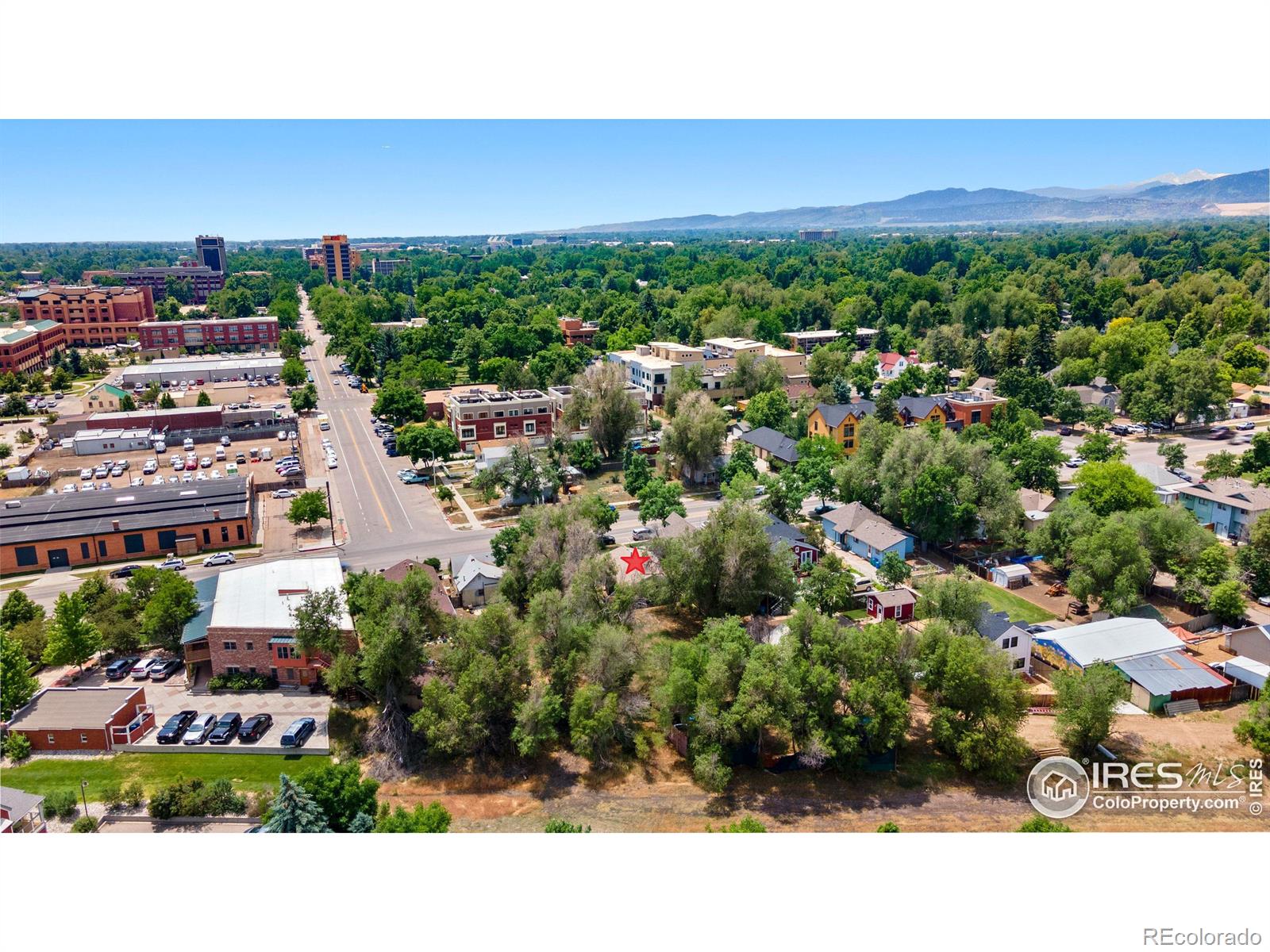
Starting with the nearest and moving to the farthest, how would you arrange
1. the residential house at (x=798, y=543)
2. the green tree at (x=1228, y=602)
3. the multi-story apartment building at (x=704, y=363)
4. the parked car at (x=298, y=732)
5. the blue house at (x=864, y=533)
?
1. the parked car at (x=298, y=732)
2. the green tree at (x=1228, y=602)
3. the residential house at (x=798, y=543)
4. the blue house at (x=864, y=533)
5. the multi-story apartment building at (x=704, y=363)

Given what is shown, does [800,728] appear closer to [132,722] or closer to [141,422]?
[132,722]

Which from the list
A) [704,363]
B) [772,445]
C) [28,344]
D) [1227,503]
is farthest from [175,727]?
[28,344]

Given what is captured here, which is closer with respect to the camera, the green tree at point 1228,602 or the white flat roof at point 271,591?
the white flat roof at point 271,591

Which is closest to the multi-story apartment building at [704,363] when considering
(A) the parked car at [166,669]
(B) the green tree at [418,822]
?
(A) the parked car at [166,669]

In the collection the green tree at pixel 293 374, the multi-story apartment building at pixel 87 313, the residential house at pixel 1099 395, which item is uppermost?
the multi-story apartment building at pixel 87 313

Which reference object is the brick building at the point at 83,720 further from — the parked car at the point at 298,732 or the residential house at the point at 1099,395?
the residential house at the point at 1099,395

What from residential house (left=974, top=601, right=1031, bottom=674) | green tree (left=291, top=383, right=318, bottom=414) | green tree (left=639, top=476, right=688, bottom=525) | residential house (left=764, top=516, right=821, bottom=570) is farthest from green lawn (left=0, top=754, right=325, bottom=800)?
green tree (left=291, top=383, right=318, bottom=414)

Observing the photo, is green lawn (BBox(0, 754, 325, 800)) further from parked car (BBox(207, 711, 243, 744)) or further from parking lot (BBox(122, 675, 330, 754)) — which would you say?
parked car (BBox(207, 711, 243, 744))

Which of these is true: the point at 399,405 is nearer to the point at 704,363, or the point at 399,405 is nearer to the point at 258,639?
the point at 704,363
